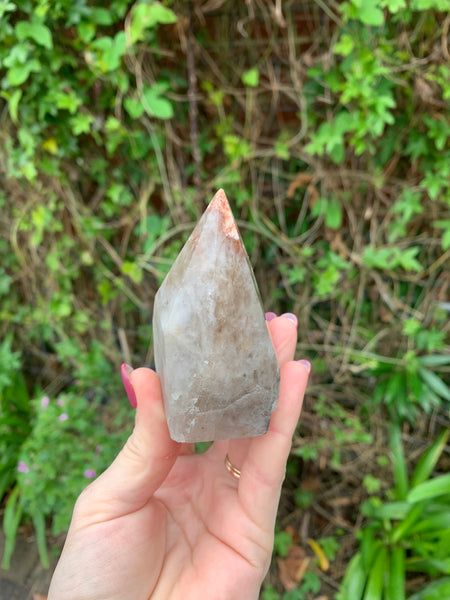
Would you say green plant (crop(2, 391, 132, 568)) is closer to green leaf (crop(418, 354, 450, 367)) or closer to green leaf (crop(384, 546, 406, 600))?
green leaf (crop(384, 546, 406, 600))

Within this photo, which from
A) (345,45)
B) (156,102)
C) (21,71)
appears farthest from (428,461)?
(21,71)

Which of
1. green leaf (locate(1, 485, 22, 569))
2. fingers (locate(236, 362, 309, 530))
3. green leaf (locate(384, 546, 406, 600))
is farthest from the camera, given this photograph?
green leaf (locate(1, 485, 22, 569))

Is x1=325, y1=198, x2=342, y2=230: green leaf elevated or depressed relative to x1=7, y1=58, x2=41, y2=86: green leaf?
depressed

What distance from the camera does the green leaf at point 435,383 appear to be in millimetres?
2230

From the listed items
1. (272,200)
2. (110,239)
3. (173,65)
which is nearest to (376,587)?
(272,200)

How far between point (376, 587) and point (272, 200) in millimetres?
1882

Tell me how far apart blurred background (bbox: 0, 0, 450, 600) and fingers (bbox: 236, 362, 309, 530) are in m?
1.00

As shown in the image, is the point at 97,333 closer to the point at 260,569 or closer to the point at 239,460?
the point at 239,460

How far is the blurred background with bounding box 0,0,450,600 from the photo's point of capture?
6.09 ft

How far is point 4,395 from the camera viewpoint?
2549mm

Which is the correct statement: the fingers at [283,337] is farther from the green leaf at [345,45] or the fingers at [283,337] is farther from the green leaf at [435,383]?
the green leaf at [435,383]

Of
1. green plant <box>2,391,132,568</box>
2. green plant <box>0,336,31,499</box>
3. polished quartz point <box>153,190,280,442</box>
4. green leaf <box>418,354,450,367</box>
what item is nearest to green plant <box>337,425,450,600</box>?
green leaf <box>418,354,450,367</box>

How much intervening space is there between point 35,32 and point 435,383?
7.76 feet

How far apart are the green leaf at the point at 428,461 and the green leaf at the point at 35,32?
8.46ft
